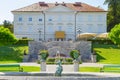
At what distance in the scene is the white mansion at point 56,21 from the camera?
73062 millimetres

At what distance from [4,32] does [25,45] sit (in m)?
10.6

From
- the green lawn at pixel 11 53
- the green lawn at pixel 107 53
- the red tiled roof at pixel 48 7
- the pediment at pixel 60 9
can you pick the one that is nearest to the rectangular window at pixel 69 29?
the pediment at pixel 60 9

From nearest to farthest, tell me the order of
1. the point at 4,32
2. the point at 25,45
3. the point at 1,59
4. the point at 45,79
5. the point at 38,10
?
the point at 45,79, the point at 1,59, the point at 4,32, the point at 25,45, the point at 38,10

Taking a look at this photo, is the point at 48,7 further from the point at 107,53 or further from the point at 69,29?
the point at 107,53

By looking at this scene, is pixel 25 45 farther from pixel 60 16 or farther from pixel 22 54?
pixel 60 16

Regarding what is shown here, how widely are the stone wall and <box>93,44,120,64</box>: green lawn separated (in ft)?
5.65

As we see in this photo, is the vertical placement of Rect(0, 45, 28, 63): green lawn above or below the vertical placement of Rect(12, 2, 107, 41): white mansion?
below

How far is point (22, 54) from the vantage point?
5056cm

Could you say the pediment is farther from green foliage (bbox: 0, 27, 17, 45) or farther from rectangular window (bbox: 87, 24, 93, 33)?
green foliage (bbox: 0, 27, 17, 45)

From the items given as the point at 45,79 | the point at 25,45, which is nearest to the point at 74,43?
the point at 25,45

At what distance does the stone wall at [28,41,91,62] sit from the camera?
50.6 meters

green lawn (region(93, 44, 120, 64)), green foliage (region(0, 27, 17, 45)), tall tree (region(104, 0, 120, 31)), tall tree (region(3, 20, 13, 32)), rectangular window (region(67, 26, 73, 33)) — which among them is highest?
tall tree (region(104, 0, 120, 31))

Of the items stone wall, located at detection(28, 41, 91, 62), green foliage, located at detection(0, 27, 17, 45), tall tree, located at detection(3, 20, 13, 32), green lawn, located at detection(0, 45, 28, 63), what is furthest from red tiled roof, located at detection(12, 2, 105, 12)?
green foliage, located at detection(0, 27, 17, 45)

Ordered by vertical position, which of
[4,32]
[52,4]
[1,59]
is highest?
[52,4]
